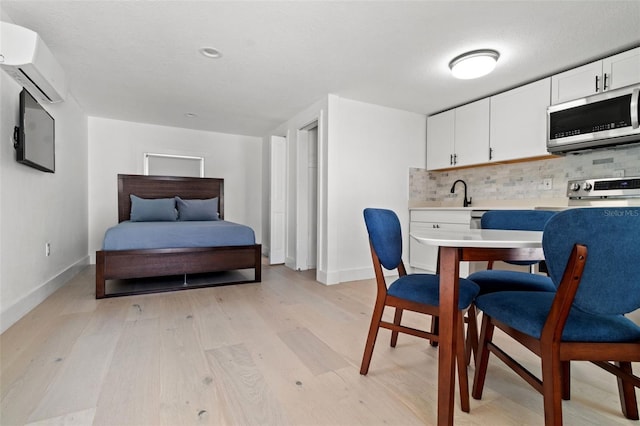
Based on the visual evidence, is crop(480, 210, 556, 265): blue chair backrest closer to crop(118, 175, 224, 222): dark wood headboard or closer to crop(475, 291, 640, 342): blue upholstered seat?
crop(475, 291, 640, 342): blue upholstered seat

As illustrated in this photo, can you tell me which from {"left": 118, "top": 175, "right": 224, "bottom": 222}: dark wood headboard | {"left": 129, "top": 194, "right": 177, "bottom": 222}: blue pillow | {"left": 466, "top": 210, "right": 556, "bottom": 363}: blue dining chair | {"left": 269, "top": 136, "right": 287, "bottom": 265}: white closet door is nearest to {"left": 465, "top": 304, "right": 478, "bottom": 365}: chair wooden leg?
{"left": 466, "top": 210, "right": 556, "bottom": 363}: blue dining chair

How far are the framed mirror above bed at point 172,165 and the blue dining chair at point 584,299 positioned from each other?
518cm

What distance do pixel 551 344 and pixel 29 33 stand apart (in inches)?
129

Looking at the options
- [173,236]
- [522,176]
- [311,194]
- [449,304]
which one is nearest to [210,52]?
[173,236]

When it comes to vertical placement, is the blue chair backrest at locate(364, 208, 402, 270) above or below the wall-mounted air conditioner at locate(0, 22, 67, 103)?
below

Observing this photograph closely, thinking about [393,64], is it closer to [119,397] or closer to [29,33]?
[29,33]

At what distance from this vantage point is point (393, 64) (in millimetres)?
2738

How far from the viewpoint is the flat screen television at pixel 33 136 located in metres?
2.21

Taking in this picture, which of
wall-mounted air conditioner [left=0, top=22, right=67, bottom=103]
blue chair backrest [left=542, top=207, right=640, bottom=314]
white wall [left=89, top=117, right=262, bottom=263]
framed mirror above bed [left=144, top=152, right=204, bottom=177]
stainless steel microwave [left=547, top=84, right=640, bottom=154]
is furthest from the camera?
framed mirror above bed [left=144, top=152, right=204, bottom=177]

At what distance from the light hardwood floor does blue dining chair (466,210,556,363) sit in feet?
0.89

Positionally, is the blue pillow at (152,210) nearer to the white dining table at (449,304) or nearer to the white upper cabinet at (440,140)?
the white upper cabinet at (440,140)

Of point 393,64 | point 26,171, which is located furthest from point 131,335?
point 393,64

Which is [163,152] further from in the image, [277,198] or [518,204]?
[518,204]

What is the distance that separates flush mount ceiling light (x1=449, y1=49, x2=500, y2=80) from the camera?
2.46 m
